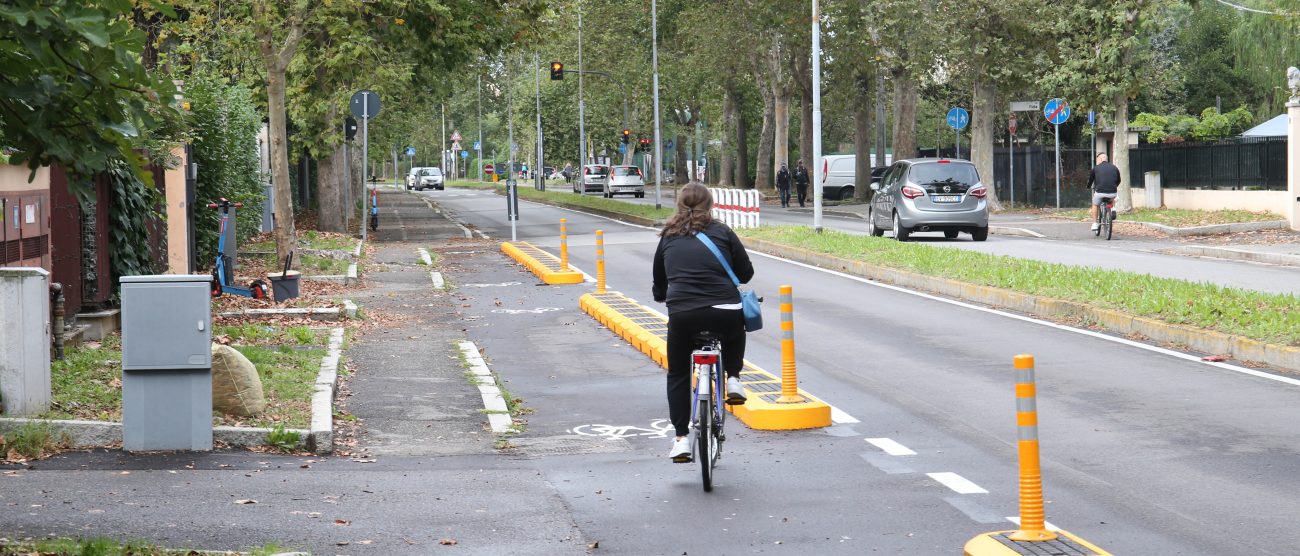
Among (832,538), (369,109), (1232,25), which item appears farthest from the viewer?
(1232,25)

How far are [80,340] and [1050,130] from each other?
54.9 metres

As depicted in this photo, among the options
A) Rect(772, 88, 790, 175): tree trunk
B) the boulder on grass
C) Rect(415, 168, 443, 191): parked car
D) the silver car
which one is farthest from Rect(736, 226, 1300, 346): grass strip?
Rect(415, 168, 443, 191): parked car

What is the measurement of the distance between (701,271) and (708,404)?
791 millimetres

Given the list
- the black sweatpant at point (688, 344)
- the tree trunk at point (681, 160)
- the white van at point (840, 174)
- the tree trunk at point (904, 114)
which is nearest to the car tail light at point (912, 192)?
the tree trunk at point (904, 114)

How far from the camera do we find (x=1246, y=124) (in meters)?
54.6

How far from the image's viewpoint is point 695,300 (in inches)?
321

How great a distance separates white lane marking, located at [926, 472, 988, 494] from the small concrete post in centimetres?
556

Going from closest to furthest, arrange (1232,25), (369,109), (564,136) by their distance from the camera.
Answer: (369,109) < (1232,25) < (564,136)

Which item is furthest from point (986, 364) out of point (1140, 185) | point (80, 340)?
point (1140, 185)

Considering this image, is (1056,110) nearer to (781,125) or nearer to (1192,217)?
(1192,217)

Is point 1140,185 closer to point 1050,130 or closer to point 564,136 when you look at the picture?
point 1050,130

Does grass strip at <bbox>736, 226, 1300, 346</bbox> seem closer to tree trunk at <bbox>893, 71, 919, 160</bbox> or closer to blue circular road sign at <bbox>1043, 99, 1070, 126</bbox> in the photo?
blue circular road sign at <bbox>1043, 99, 1070, 126</bbox>

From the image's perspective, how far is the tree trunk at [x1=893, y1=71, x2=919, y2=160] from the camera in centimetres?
4703

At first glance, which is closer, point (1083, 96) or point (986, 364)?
point (986, 364)
